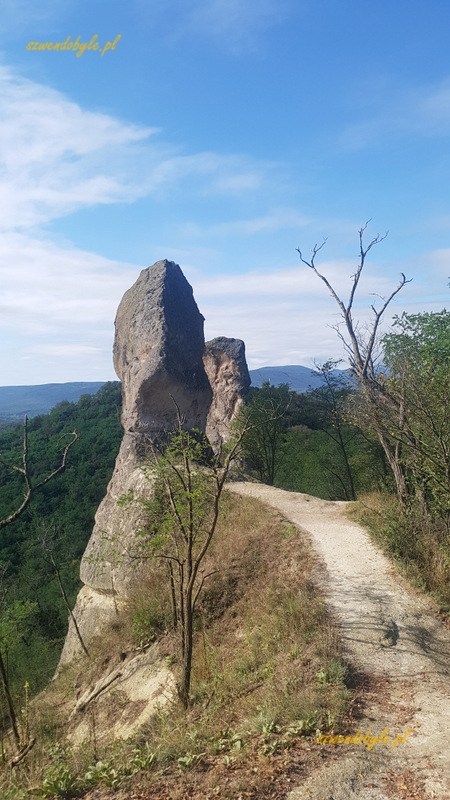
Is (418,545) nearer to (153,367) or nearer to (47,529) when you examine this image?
(153,367)

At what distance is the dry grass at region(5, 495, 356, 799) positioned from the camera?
6438mm

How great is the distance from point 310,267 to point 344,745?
11.6 m

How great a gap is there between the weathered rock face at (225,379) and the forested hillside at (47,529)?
9743 millimetres

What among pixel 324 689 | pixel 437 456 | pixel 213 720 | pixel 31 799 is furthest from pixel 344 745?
pixel 437 456

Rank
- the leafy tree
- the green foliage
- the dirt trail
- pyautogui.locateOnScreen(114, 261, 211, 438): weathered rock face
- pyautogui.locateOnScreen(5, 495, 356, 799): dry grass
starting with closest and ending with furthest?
the dirt trail < pyautogui.locateOnScreen(5, 495, 356, 799): dry grass < the green foliage < pyautogui.locateOnScreen(114, 261, 211, 438): weathered rock face < the leafy tree

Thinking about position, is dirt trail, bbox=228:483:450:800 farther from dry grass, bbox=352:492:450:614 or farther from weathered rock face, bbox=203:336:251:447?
weathered rock face, bbox=203:336:251:447

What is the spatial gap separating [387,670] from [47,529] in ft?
77.9

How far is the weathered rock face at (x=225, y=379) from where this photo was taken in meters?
36.7

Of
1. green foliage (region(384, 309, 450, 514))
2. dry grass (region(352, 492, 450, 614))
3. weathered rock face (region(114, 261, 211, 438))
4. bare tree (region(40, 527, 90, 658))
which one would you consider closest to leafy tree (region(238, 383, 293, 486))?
weathered rock face (region(114, 261, 211, 438))

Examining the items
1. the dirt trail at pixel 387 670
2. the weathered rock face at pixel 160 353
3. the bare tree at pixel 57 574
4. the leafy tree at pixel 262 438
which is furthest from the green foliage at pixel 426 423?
the leafy tree at pixel 262 438

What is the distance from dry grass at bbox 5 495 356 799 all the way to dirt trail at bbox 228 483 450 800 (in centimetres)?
48

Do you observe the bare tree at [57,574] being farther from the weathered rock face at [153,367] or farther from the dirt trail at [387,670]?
the dirt trail at [387,670]

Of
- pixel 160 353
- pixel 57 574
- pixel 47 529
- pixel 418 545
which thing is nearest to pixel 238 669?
pixel 418 545

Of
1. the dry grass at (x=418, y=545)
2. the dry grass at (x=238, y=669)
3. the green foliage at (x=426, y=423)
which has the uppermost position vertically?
the green foliage at (x=426, y=423)
